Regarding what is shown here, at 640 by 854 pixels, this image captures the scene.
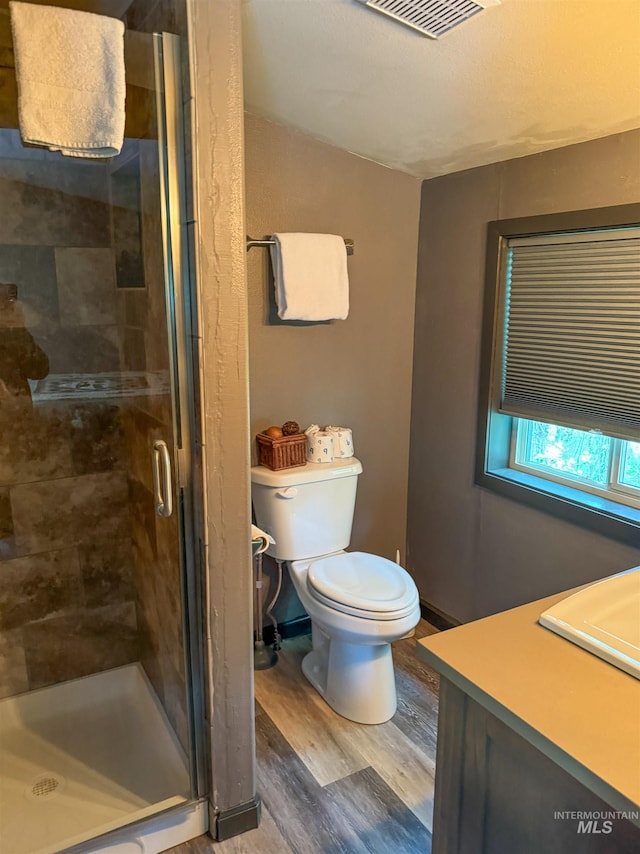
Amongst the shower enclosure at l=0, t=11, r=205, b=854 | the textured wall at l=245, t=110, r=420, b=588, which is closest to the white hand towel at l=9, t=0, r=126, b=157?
the shower enclosure at l=0, t=11, r=205, b=854

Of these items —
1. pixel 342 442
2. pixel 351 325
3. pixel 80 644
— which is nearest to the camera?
pixel 80 644

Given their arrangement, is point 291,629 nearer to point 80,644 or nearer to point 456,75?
point 80,644

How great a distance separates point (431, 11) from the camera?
148cm

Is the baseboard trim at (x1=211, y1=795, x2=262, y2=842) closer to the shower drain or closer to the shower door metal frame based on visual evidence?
the shower door metal frame

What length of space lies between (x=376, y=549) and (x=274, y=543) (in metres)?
0.68

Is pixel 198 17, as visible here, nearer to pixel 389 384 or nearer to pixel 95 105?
pixel 95 105

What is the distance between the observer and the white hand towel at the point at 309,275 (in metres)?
2.28

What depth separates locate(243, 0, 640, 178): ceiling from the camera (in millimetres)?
1507

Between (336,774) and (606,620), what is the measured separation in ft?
3.94

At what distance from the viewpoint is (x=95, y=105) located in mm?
1352

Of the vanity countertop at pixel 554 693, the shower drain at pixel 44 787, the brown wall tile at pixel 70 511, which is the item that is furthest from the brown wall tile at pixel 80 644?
the vanity countertop at pixel 554 693

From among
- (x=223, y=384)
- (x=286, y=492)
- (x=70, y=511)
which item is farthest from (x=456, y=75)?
(x=70, y=511)

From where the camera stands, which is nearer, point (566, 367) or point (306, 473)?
point (566, 367)

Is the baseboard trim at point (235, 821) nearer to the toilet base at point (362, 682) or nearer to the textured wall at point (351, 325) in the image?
the toilet base at point (362, 682)
